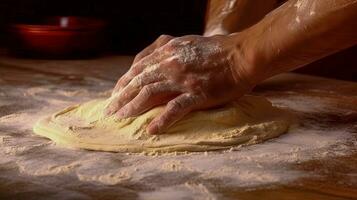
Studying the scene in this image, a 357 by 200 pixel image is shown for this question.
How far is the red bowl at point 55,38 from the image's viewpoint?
2.31m

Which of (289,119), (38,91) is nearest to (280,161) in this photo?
(289,119)

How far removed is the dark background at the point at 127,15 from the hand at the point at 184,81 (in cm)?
146

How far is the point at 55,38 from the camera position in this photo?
2.32m

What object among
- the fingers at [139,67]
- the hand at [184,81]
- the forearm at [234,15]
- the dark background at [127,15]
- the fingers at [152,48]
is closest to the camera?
the hand at [184,81]

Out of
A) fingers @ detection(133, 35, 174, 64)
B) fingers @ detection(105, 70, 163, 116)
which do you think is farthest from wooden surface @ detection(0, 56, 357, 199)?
fingers @ detection(133, 35, 174, 64)

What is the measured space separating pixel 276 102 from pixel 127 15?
1347 millimetres

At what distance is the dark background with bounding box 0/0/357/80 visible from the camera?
9.02 ft

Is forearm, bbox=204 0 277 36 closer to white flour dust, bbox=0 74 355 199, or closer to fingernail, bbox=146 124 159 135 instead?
white flour dust, bbox=0 74 355 199

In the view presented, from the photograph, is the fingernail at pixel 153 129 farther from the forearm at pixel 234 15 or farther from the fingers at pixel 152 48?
the forearm at pixel 234 15

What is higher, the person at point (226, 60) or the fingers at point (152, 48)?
the fingers at point (152, 48)

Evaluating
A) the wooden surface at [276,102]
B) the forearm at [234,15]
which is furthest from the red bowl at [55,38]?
the forearm at [234,15]

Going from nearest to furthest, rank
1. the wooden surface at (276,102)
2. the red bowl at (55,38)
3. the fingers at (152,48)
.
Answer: the wooden surface at (276,102) < the fingers at (152,48) < the red bowl at (55,38)

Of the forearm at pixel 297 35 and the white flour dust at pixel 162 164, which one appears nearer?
the white flour dust at pixel 162 164

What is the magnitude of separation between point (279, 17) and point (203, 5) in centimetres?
159
